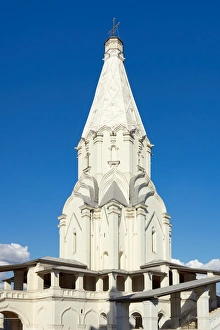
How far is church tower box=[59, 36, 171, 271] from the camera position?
35438mm

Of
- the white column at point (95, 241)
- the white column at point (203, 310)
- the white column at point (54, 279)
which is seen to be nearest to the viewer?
the white column at point (203, 310)

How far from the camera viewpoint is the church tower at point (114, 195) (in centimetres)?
3544

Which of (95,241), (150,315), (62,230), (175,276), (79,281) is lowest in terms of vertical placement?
(150,315)

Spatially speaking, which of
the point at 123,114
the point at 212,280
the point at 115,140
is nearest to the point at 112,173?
the point at 115,140

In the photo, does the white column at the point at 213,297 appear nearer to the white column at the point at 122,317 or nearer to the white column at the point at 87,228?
the white column at the point at 87,228

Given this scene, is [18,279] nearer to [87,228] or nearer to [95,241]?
[87,228]

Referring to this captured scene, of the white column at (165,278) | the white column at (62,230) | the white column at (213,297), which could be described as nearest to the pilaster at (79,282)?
the white column at (165,278)

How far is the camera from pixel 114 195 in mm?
36375

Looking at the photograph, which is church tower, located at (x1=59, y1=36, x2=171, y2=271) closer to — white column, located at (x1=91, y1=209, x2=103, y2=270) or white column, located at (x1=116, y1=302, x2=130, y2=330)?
white column, located at (x1=91, y1=209, x2=103, y2=270)

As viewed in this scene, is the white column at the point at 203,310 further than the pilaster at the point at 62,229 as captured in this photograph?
No

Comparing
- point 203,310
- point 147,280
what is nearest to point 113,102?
point 147,280

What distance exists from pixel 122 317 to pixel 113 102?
21723mm

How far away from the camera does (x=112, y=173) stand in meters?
37.7

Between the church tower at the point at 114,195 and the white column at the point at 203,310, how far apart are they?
387 inches
